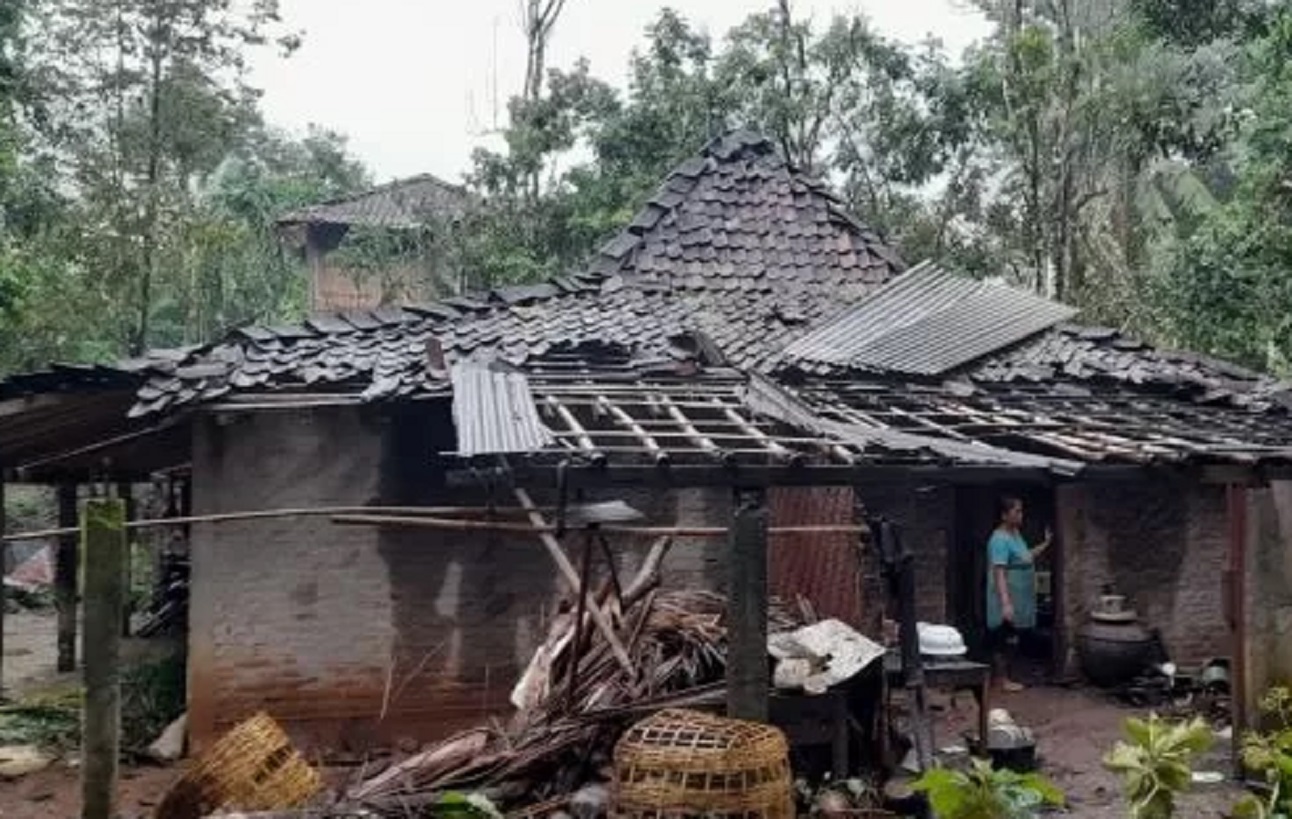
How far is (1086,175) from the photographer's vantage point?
19.3 m

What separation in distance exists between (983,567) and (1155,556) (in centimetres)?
164

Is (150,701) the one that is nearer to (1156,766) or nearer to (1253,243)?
(1156,766)

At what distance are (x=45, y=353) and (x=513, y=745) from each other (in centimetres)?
1661

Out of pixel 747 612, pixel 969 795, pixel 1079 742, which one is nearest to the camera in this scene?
pixel 969 795

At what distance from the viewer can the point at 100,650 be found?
5480mm

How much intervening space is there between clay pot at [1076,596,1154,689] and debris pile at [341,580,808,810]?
497 centimetres

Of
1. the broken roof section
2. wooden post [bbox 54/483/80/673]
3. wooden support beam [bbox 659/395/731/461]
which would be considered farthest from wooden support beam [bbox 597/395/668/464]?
wooden post [bbox 54/483/80/673]

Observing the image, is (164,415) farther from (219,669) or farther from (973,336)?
(973,336)

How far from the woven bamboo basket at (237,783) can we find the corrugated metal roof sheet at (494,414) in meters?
2.09

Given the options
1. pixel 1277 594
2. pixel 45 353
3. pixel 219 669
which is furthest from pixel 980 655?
pixel 45 353

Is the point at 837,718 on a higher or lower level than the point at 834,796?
higher

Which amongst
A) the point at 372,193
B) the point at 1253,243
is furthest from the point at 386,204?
the point at 1253,243

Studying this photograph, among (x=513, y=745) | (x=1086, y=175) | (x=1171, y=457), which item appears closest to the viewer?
(x=513, y=745)

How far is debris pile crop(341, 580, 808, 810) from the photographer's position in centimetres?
683
